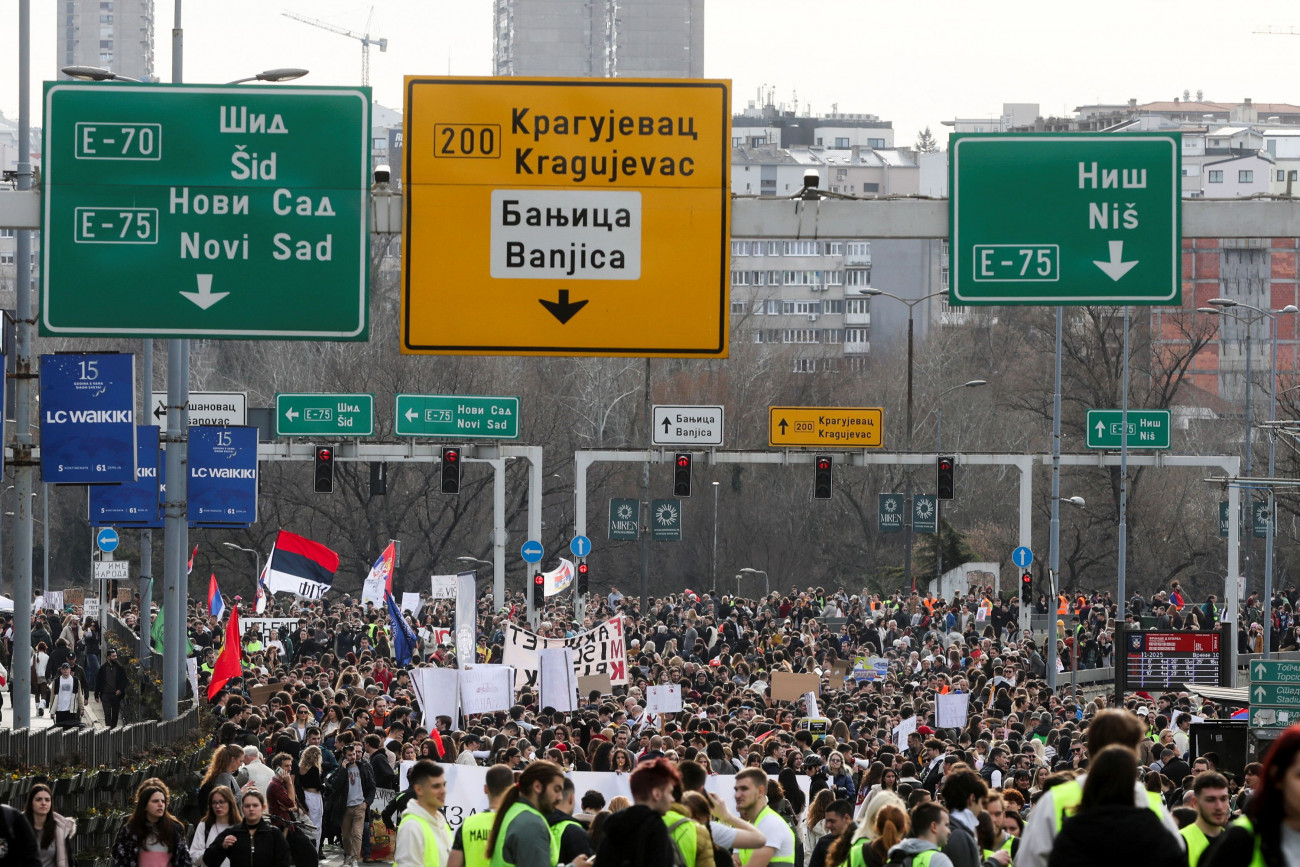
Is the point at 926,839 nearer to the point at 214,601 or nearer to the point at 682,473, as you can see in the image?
the point at 214,601

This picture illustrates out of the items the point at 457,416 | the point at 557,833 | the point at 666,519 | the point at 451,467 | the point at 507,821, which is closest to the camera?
the point at 507,821

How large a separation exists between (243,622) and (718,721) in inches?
740

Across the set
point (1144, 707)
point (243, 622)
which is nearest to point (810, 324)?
point (243, 622)

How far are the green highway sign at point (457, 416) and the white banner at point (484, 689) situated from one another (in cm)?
1980

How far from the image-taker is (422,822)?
10.3m

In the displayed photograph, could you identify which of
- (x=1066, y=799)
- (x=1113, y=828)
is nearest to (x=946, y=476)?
(x=1066, y=799)

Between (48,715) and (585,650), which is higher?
(585,650)

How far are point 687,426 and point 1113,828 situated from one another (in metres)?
35.7

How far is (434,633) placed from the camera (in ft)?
113

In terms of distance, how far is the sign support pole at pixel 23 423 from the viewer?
64.0 feet

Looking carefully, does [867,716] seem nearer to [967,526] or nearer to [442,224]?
[442,224]

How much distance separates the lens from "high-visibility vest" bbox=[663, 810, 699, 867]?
9.08m

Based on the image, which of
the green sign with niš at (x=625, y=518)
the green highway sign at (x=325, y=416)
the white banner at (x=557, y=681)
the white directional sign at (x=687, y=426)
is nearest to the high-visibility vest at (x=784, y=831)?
the white banner at (x=557, y=681)

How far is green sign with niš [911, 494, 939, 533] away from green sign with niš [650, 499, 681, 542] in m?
6.83
